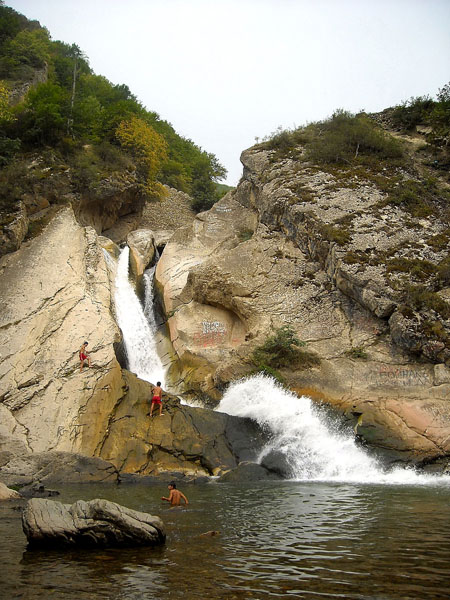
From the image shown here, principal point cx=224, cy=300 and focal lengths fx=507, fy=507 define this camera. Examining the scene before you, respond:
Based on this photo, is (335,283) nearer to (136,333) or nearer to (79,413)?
(136,333)

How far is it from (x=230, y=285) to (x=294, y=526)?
54.0 feet

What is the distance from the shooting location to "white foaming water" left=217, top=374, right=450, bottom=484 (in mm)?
16750

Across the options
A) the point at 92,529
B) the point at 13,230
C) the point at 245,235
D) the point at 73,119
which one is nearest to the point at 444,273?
the point at 245,235

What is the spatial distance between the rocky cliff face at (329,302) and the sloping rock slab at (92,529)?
1120cm

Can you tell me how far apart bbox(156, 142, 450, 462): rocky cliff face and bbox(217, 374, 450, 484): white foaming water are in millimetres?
738

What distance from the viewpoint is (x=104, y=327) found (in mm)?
22047

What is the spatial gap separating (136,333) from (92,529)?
17.1 meters

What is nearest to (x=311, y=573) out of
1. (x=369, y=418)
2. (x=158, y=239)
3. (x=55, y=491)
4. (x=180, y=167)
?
(x=55, y=491)

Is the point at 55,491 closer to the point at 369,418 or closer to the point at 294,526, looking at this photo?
the point at 294,526

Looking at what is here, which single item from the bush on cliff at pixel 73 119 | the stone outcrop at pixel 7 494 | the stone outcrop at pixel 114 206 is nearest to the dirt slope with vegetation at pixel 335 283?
the stone outcrop at pixel 114 206

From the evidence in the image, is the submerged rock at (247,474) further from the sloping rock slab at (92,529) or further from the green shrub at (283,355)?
the sloping rock slab at (92,529)

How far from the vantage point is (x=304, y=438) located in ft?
60.0

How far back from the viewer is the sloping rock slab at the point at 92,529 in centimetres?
840

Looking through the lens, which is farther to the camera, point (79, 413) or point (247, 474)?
point (79, 413)
